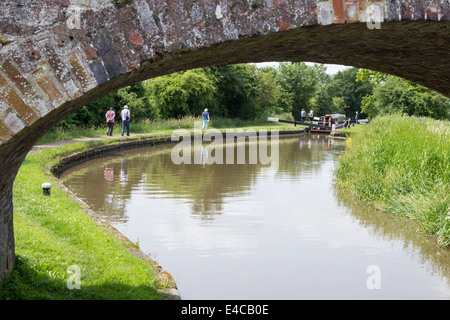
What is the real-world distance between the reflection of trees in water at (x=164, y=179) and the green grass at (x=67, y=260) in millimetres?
2830

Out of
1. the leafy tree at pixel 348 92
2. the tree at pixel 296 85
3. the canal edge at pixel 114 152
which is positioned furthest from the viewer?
the leafy tree at pixel 348 92

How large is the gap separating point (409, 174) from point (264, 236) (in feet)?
11.8

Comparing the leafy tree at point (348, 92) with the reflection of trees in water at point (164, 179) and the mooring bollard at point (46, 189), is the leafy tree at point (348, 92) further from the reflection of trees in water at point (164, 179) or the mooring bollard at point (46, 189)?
the mooring bollard at point (46, 189)

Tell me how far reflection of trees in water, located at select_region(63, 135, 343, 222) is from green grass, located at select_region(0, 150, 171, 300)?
283 cm

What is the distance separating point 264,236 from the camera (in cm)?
973

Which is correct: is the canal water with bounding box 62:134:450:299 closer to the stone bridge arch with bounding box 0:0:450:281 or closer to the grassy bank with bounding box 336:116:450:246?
the grassy bank with bounding box 336:116:450:246

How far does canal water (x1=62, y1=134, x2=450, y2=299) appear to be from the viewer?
24.4ft

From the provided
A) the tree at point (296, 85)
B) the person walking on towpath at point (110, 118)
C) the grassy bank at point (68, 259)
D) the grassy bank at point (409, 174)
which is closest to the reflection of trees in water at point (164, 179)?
the person walking on towpath at point (110, 118)

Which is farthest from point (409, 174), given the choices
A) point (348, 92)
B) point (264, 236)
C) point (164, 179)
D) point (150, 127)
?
point (348, 92)

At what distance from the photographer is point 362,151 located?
13.7m

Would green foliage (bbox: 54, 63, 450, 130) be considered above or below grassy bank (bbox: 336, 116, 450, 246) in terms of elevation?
above

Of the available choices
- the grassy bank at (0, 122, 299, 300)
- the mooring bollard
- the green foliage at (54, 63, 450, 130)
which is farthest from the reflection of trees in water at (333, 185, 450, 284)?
the green foliage at (54, 63, 450, 130)

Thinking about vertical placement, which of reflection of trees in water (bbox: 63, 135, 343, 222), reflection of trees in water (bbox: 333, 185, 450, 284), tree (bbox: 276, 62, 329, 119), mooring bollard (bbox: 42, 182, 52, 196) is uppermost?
tree (bbox: 276, 62, 329, 119)

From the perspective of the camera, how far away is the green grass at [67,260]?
5.38 m
